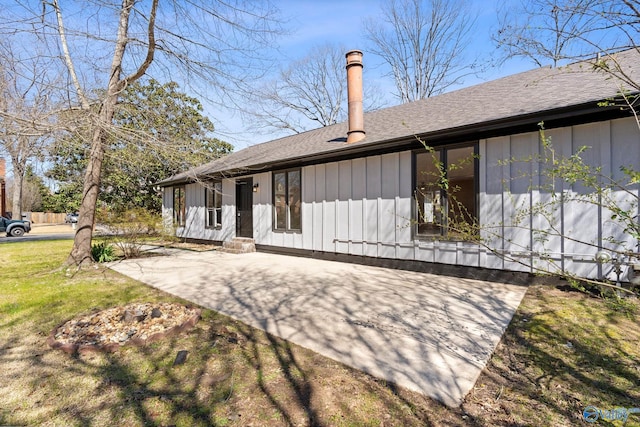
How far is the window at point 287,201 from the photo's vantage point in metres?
8.95

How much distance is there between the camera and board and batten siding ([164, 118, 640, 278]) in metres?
4.48

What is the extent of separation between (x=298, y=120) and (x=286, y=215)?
14.1 meters

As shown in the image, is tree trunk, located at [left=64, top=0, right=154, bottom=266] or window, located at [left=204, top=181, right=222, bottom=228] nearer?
tree trunk, located at [left=64, top=0, right=154, bottom=266]

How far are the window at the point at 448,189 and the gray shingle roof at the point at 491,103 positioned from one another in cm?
55

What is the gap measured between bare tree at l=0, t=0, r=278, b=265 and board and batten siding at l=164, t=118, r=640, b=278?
324 cm

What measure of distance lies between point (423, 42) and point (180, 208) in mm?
16457

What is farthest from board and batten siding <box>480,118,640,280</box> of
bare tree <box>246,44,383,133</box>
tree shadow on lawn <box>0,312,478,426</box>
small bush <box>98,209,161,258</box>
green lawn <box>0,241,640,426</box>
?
bare tree <box>246,44,383,133</box>

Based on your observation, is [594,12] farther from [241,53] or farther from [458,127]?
[241,53]

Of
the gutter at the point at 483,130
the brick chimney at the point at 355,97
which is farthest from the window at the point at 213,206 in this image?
the brick chimney at the point at 355,97

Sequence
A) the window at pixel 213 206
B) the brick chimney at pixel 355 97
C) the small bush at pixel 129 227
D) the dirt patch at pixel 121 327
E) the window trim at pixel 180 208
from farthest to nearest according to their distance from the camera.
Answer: the window trim at pixel 180 208 → the window at pixel 213 206 → the small bush at pixel 129 227 → the brick chimney at pixel 355 97 → the dirt patch at pixel 121 327

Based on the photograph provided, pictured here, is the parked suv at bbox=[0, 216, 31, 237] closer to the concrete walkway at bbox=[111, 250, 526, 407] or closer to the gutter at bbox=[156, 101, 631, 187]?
the concrete walkway at bbox=[111, 250, 526, 407]

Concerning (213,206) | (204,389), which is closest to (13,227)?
(213,206)

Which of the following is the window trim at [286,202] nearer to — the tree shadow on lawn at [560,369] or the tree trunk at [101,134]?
the tree trunk at [101,134]
